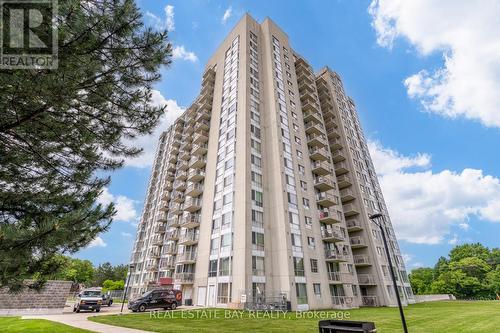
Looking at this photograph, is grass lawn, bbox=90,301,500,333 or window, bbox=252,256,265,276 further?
window, bbox=252,256,265,276

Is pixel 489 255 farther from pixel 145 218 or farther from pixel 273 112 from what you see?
pixel 145 218

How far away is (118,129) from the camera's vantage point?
8734 millimetres

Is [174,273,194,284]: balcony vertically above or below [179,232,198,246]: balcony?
below

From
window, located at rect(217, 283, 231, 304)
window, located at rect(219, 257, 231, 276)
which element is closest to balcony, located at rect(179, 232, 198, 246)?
window, located at rect(219, 257, 231, 276)

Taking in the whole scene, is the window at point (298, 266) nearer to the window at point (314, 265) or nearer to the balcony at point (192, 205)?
the window at point (314, 265)

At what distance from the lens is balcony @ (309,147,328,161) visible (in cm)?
4106

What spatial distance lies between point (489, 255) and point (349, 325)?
316 feet

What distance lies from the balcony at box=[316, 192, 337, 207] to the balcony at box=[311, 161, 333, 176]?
321 centimetres

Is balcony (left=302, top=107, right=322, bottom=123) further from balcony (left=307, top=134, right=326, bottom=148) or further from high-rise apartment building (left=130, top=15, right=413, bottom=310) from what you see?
balcony (left=307, top=134, right=326, bottom=148)

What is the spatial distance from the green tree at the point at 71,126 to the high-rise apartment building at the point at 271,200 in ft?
71.5

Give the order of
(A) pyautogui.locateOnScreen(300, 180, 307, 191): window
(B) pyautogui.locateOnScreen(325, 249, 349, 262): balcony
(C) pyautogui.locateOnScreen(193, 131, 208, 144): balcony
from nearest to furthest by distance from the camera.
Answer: (B) pyautogui.locateOnScreen(325, 249, 349, 262): balcony → (A) pyautogui.locateOnScreen(300, 180, 307, 191): window → (C) pyautogui.locateOnScreen(193, 131, 208, 144): balcony

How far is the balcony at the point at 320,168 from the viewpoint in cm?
3990

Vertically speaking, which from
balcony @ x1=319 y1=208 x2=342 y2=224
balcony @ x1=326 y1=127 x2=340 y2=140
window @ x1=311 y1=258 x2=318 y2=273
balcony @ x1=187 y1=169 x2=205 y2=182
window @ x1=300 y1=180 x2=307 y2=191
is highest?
balcony @ x1=326 y1=127 x2=340 y2=140

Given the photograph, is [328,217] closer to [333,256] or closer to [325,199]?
[325,199]
